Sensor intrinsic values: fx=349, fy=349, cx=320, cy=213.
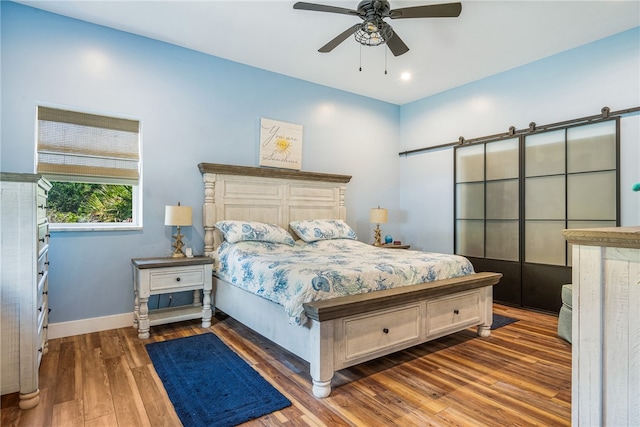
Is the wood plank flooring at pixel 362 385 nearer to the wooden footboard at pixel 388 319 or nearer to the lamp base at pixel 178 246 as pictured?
the wooden footboard at pixel 388 319

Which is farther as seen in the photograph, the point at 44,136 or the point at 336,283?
the point at 44,136

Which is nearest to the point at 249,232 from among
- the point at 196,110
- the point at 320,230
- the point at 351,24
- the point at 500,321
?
the point at 320,230

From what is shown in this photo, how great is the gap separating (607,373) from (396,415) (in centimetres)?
110

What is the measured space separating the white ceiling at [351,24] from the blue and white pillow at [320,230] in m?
1.86

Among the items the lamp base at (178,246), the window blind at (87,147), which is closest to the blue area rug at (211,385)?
the lamp base at (178,246)

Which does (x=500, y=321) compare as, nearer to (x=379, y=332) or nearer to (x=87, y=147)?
(x=379, y=332)

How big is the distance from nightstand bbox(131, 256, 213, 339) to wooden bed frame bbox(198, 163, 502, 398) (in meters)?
0.19

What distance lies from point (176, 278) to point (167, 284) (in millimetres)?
90

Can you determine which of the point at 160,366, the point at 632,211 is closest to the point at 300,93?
the point at 160,366

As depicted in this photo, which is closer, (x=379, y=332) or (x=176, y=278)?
(x=379, y=332)

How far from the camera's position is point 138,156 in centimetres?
348

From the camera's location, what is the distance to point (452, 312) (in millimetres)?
2809

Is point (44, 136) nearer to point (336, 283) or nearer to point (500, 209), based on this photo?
point (336, 283)

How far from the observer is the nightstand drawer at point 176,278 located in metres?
3.07
